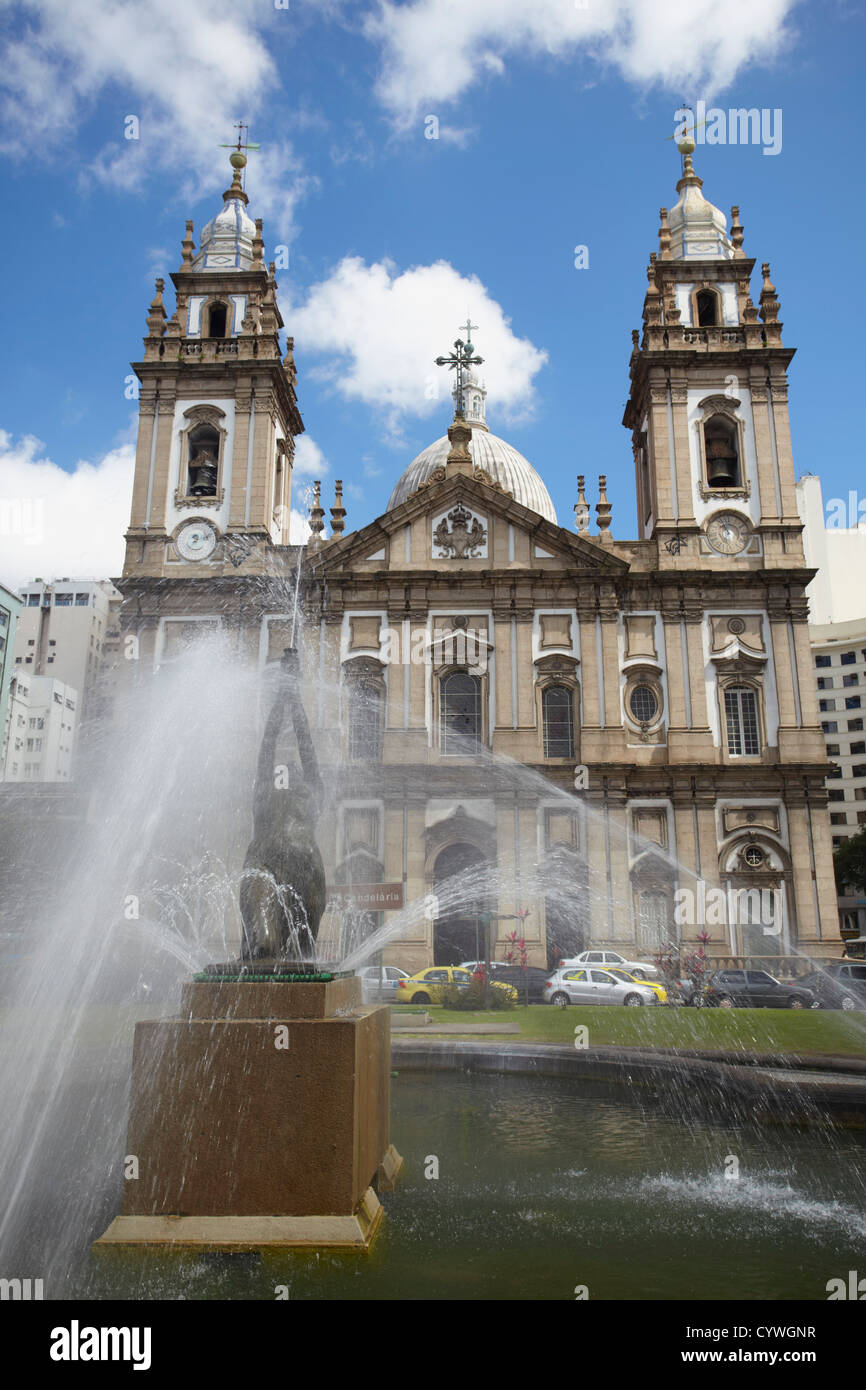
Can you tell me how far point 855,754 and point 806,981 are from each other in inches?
1767

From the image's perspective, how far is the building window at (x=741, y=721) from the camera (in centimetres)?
2900

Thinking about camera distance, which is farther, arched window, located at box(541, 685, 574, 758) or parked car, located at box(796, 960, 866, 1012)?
arched window, located at box(541, 685, 574, 758)

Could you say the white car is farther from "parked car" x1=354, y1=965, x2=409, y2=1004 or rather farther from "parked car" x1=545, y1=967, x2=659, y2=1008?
"parked car" x1=354, y1=965, x2=409, y2=1004

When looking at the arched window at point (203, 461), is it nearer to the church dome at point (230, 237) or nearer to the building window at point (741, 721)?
the church dome at point (230, 237)

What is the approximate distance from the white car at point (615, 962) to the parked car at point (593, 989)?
2.89 feet

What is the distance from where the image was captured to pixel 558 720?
29438 millimetres

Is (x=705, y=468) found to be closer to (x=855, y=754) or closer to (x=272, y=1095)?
(x=272, y=1095)

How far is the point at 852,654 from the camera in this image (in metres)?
66.8

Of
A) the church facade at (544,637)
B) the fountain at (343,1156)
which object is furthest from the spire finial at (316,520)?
the fountain at (343,1156)

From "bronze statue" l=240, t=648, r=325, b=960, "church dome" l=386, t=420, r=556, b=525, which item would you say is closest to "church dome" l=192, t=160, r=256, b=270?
"church dome" l=386, t=420, r=556, b=525

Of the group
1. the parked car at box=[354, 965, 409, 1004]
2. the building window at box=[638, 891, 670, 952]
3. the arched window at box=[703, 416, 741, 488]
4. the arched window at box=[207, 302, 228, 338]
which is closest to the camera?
the parked car at box=[354, 965, 409, 1004]

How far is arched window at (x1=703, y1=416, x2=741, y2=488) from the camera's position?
103 ft

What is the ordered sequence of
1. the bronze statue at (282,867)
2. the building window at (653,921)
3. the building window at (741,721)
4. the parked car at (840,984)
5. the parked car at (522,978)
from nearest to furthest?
the bronze statue at (282,867), the parked car at (840,984), the parked car at (522,978), the building window at (653,921), the building window at (741,721)

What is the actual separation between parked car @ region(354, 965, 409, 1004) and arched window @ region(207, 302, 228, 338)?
70.2 ft
